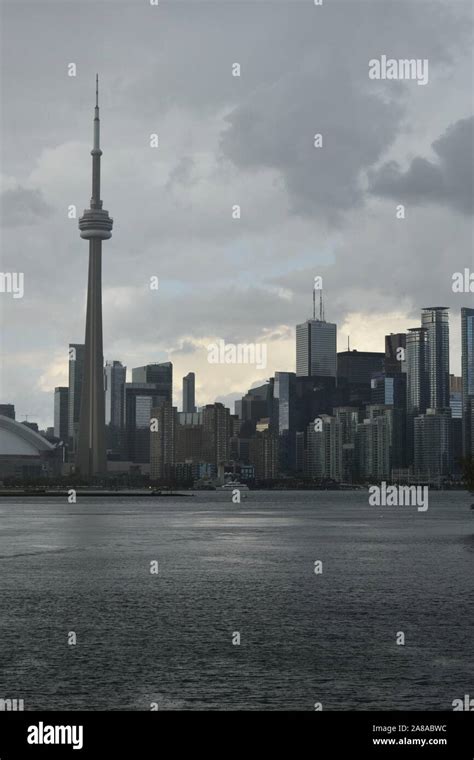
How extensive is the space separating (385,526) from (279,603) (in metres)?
99.3

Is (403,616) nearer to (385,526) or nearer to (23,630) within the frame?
A: (23,630)

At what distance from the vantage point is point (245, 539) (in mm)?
122625

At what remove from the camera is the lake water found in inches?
1558

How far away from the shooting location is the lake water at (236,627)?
39562 millimetres

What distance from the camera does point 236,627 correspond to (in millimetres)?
54406

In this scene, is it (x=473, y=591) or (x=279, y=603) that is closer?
(x=279, y=603)

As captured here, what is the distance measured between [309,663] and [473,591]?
88.0 ft

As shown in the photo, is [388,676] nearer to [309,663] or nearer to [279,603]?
[309,663]
